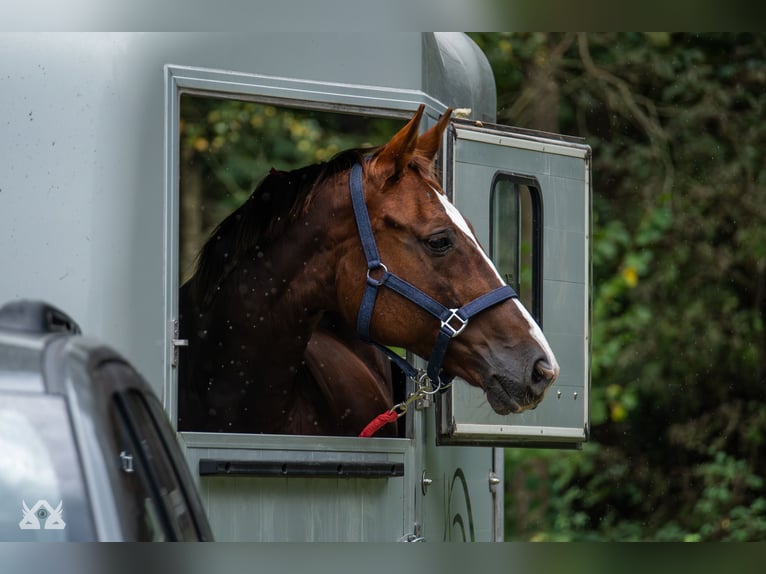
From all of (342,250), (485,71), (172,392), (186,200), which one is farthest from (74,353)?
(186,200)

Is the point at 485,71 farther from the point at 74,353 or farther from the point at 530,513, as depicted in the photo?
the point at 530,513

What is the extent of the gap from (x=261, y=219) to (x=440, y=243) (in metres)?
0.66

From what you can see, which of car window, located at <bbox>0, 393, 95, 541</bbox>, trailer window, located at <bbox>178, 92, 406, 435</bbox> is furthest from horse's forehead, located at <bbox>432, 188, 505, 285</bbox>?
trailer window, located at <bbox>178, 92, 406, 435</bbox>

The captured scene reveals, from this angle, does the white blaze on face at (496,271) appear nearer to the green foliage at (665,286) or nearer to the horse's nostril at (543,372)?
the horse's nostril at (543,372)

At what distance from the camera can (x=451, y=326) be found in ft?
12.5

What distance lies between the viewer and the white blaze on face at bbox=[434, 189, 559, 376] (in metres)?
3.74

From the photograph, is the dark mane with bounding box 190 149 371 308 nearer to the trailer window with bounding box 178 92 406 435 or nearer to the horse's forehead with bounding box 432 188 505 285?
the horse's forehead with bounding box 432 188 505 285

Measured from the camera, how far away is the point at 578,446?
460cm

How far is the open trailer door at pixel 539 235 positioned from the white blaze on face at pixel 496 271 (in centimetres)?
19

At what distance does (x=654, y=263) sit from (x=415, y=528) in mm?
6488

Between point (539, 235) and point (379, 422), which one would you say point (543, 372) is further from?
point (539, 235)

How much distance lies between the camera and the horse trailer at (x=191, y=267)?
339 centimetres

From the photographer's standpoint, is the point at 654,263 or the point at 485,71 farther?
the point at 654,263

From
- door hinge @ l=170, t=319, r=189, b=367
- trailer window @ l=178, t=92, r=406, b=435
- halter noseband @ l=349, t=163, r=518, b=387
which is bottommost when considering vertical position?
door hinge @ l=170, t=319, r=189, b=367
